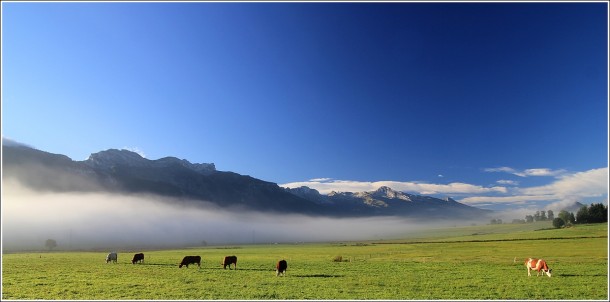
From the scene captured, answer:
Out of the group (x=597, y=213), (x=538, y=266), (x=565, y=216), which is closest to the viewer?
(x=538, y=266)

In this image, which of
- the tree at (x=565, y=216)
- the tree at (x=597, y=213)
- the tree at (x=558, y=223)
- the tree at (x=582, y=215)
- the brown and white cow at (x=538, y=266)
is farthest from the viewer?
the tree at (x=565, y=216)

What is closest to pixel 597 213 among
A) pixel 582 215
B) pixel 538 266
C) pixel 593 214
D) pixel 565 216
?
pixel 593 214

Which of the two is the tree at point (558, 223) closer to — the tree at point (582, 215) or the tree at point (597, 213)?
the tree at point (582, 215)

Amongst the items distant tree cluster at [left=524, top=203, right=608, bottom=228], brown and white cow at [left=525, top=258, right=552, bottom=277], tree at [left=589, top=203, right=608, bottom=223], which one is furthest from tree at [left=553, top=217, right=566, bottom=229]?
brown and white cow at [left=525, top=258, right=552, bottom=277]

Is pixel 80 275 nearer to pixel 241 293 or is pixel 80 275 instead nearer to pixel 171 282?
pixel 171 282

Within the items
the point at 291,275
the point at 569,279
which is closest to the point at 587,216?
the point at 569,279

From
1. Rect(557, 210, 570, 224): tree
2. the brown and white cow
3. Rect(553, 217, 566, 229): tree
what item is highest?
the brown and white cow

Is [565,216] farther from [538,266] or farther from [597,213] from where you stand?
[538,266]

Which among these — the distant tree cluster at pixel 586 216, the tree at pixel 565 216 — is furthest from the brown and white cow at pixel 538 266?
the tree at pixel 565 216

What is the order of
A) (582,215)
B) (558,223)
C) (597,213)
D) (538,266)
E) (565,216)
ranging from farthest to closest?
(565,216) < (558,223) < (582,215) < (597,213) < (538,266)

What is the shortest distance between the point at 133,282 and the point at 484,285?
87.9 ft

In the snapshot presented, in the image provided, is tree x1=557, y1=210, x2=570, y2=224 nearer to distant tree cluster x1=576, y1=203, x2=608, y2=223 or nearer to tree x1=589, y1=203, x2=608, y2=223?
distant tree cluster x1=576, y1=203, x2=608, y2=223

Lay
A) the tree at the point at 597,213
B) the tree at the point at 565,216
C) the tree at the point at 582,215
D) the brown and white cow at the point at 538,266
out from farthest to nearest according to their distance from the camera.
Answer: the tree at the point at 565,216 < the tree at the point at 582,215 < the tree at the point at 597,213 < the brown and white cow at the point at 538,266

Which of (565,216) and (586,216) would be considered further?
(565,216)
